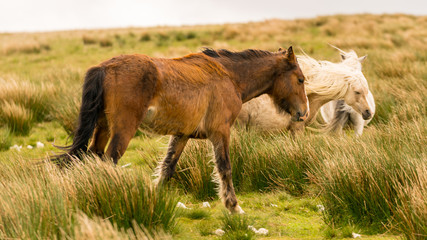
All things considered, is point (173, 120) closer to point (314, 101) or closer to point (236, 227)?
point (236, 227)

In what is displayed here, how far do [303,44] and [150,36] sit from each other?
32.4ft

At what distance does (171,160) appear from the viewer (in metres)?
5.06

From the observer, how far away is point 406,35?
2242 centimetres

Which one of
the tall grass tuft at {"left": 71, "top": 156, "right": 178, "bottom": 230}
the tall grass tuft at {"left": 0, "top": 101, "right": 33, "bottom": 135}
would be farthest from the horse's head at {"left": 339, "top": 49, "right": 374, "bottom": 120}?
the tall grass tuft at {"left": 0, "top": 101, "right": 33, "bottom": 135}

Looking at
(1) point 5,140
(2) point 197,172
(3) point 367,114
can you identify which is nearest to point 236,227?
(2) point 197,172

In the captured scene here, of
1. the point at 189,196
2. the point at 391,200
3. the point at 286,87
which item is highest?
the point at 286,87

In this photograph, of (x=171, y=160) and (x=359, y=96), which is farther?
(x=359, y=96)

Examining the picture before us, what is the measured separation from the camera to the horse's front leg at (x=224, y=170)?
15.2ft

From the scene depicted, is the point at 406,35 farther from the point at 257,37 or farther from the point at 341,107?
the point at 341,107

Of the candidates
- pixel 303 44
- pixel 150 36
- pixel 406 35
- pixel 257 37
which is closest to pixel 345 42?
pixel 303 44

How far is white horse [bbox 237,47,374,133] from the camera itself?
271 inches

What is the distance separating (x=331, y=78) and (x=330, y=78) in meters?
0.02

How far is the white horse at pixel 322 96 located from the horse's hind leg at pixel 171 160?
211cm

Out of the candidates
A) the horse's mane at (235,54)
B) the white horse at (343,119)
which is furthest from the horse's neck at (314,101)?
the horse's mane at (235,54)
